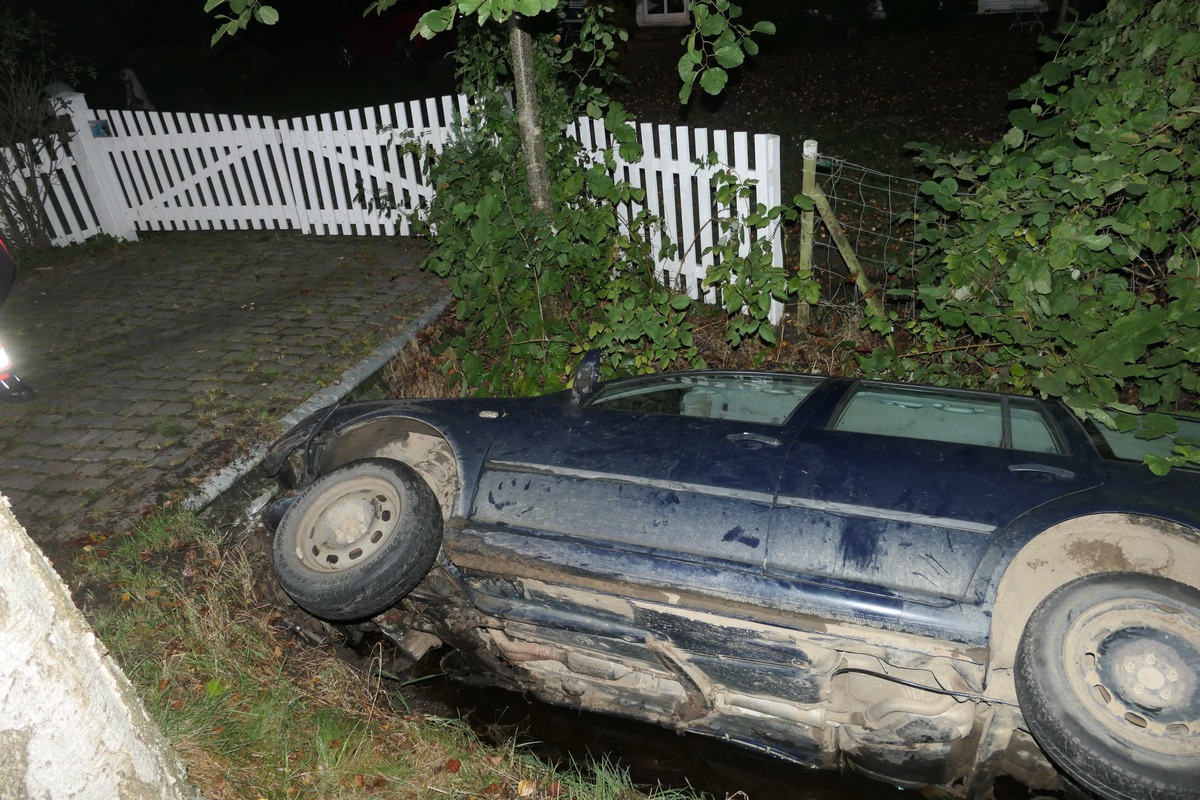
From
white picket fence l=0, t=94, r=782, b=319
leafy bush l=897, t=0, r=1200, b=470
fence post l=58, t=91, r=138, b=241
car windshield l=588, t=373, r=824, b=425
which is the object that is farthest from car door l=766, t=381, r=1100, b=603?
fence post l=58, t=91, r=138, b=241

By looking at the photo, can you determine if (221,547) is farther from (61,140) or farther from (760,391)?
(61,140)

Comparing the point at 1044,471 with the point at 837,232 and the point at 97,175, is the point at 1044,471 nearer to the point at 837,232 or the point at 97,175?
the point at 837,232

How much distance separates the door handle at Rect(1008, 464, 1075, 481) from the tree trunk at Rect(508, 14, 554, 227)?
138 inches

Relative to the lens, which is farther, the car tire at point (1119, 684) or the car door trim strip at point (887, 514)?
the car door trim strip at point (887, 514)

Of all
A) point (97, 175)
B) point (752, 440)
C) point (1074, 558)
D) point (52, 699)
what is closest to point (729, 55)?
point (752, 440)

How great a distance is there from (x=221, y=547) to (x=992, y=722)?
3.54 metres

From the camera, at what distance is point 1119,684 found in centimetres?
224

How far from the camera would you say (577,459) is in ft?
10.0

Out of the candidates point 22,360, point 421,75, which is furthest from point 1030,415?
point 421,75

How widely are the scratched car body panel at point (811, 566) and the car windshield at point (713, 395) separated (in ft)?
0.04

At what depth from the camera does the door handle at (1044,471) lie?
260cm

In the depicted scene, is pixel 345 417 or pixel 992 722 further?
pixel 345 417

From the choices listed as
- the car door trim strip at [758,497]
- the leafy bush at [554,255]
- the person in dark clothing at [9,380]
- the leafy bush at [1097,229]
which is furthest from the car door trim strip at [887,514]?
the person in dark clothing at [9,380]

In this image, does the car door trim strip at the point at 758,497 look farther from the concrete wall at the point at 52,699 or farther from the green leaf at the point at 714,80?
the green leaf at the point at 714,80
